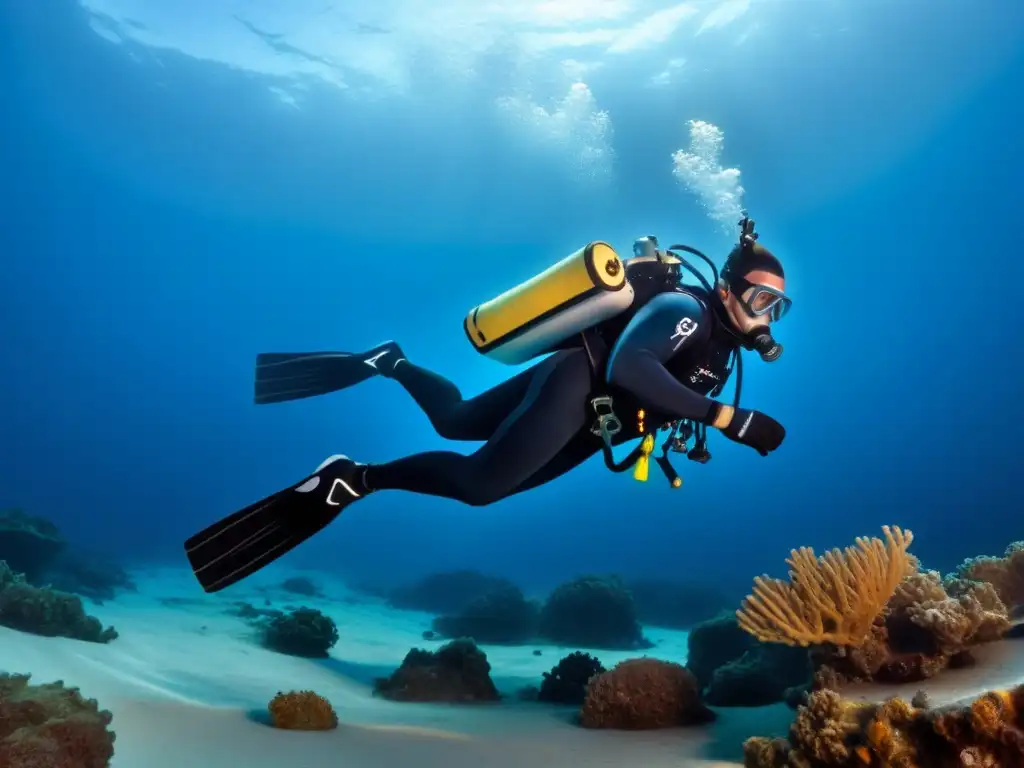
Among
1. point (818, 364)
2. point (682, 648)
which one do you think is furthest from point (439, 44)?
point (818, 364)

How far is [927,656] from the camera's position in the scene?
14.9ft

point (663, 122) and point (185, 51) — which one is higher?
point (185, 51)

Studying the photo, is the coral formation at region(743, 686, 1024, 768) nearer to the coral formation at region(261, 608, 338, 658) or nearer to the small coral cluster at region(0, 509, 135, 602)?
the coral formation at region(261, 608, 338, 658)

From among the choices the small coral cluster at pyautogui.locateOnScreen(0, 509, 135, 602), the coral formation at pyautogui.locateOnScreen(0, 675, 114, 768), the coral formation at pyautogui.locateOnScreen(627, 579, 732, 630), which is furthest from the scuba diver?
the coral formation at pyautogui.locateOnScreen(627, 579, 732, 630)

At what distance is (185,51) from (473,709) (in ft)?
→ 137

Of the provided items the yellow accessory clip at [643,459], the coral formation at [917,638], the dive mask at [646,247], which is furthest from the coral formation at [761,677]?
the dive mask at [646,247]

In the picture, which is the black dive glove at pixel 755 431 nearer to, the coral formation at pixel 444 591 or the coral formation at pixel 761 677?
the coral formation at pixel 761 677

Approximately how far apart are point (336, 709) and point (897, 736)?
19.6 feet

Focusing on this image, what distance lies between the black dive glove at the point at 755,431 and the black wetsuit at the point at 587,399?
160 mm

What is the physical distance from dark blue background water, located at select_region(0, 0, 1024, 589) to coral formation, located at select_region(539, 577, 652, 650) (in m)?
17.8

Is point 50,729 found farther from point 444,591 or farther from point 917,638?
point 444,591

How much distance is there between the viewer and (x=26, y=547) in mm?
16797

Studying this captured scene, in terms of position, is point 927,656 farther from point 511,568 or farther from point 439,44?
point 511,568

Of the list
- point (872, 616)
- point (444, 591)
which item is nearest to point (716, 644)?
point (872, 616)
